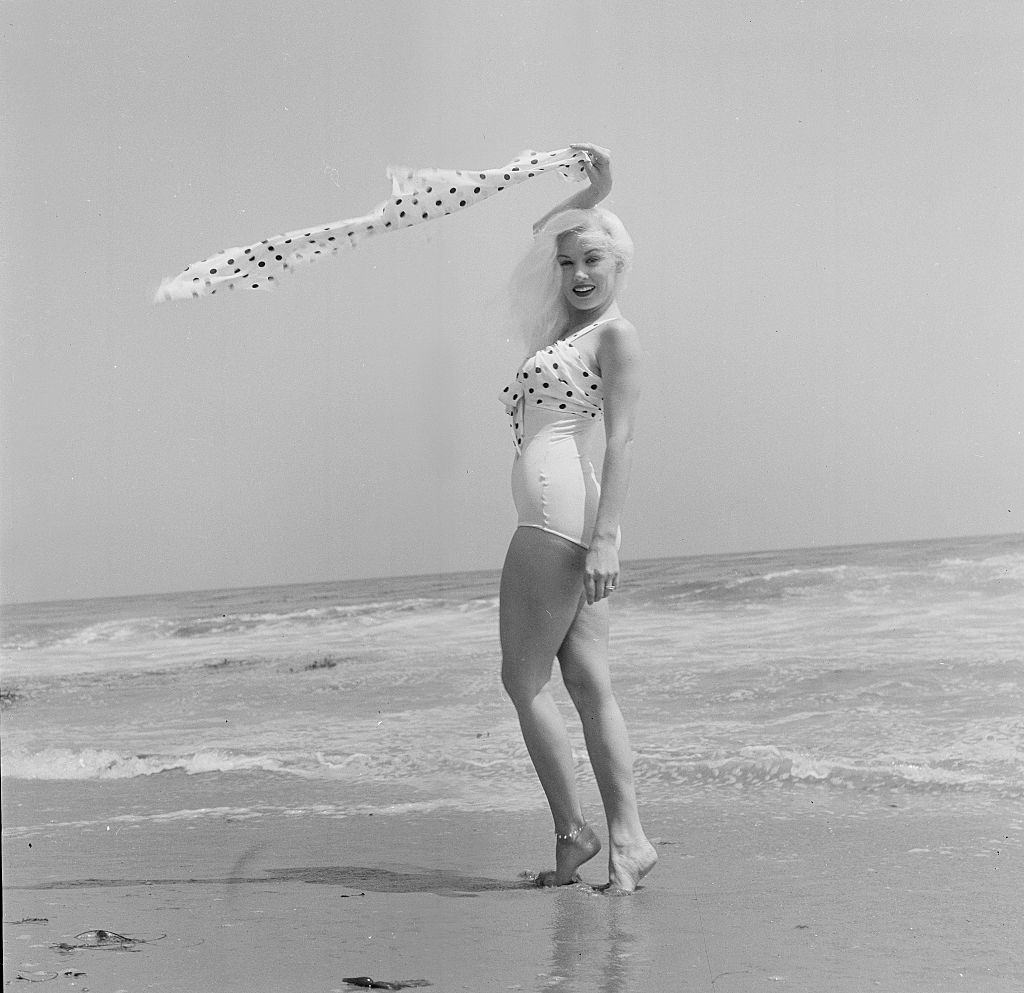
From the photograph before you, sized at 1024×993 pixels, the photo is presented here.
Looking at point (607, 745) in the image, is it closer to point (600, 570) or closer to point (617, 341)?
point (600, 570)

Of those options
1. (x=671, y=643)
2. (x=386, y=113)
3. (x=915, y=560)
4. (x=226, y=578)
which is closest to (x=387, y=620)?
(x=671, y=643)

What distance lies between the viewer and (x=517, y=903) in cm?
210

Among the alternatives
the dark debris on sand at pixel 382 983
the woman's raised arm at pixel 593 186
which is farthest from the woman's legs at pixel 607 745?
the woman's raised arm at pixel 593 186

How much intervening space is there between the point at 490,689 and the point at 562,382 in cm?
338

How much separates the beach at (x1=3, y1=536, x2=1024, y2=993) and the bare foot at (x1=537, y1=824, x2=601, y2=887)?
0.13 feet

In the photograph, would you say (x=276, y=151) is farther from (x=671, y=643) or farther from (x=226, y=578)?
(x=671, y=643)

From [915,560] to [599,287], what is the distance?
522cm

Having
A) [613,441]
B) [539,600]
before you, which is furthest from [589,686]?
[613,441]

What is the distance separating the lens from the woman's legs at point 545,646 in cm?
217

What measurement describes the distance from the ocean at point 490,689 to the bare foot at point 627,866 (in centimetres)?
99

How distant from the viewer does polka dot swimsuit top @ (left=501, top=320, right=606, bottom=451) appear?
2199 mm

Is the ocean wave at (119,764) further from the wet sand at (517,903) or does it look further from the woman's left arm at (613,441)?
the woman's left arm at (613,441)

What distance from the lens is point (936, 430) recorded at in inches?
188

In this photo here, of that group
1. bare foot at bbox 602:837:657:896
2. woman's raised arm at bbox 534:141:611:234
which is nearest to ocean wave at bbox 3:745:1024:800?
bare foot at bbox 602:837:657:896
